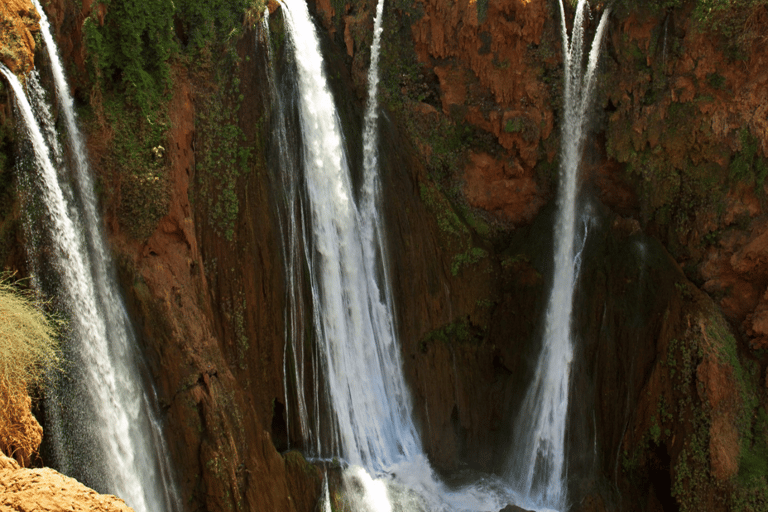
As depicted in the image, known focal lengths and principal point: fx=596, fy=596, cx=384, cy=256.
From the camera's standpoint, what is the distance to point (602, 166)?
46.6 ft

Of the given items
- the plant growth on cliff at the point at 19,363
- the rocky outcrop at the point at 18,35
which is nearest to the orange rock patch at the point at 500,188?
the rocky outcrop at the point at 18,35

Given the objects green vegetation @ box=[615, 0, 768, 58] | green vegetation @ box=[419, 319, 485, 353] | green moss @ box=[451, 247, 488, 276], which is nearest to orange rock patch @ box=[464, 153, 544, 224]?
green moss @ box=[451, 247, 488, 276]

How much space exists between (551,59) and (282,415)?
10.2m

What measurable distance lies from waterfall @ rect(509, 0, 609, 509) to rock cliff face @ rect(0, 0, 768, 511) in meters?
0.28

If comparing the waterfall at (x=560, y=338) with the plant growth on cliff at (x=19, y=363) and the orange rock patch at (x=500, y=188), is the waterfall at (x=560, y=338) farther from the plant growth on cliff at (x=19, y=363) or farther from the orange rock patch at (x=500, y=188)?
the plant growth on cliff at (x=19, y=363)

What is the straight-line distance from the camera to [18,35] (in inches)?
347

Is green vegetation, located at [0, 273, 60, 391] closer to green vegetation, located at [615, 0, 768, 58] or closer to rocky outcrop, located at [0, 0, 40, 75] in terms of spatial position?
rocky outcrop, located at [0, 0, 40, 75]

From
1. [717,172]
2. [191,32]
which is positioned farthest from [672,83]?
[191,32]

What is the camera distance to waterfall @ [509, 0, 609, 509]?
13422 mm

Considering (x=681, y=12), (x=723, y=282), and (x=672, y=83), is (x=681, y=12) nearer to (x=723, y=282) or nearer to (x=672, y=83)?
(x=672, y=83)

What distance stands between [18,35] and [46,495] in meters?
6.78

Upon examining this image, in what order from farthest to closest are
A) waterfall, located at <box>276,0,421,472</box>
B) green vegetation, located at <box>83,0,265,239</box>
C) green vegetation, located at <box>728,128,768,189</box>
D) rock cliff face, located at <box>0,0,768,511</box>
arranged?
waterfall, located at <box>276,0,421,472</box> → green vegetation, located at <box>728,128,768,189</box> → rock cliff face, located at <box>0,0,768,511</box> → green vegetation, located at <box>83,0,265,239</box>

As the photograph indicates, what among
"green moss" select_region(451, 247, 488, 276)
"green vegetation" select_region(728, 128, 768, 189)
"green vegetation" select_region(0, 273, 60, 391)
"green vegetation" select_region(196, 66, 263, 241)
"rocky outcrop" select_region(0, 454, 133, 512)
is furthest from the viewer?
"green moss" select_region(451, 247, 488, 276)

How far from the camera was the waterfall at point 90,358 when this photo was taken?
865cm
